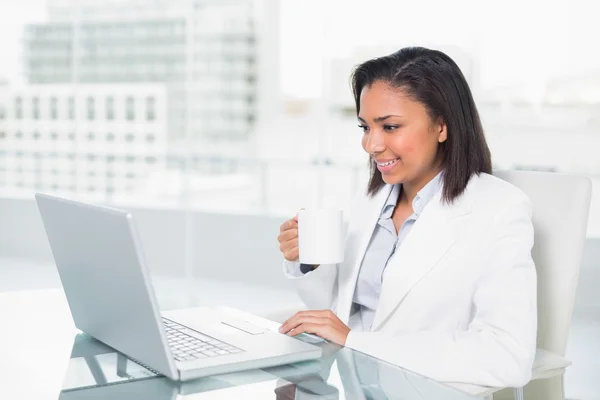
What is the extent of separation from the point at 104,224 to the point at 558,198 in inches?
40.6

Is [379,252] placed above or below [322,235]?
below

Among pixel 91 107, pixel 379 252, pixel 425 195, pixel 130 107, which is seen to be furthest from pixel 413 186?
pixel 91 107

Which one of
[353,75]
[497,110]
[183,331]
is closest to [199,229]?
[497,110]

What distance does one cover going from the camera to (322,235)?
157 cm

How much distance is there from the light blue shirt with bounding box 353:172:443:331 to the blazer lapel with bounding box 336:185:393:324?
0.8 inches

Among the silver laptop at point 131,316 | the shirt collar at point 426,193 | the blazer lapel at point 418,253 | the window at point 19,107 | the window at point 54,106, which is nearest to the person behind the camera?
the silver laptop at point 131,316

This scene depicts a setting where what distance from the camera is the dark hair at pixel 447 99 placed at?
1766mm

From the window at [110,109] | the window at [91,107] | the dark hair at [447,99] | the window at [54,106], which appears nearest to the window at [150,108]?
the window at [110,109]

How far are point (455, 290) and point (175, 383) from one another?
68cm

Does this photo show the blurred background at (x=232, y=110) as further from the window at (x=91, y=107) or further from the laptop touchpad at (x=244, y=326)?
the laptop touchpad at (x=244, y=326)

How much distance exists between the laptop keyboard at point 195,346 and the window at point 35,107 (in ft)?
21.0

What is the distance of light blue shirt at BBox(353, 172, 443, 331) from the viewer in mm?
1864

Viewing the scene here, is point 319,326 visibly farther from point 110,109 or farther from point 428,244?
point 110,109

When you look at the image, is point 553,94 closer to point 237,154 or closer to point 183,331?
point 237,154
